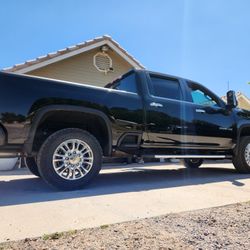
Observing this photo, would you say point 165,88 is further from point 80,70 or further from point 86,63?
point 86,63

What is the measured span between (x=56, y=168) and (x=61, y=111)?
0.78m

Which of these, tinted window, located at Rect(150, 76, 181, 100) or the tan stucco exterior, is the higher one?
the tan stucco exterior

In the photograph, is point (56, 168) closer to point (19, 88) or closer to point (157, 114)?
point (19, 88)

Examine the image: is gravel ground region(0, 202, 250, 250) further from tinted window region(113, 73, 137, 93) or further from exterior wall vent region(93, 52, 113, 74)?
exterior wall vent region(93, 52, 113, 74)

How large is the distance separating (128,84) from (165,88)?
0.73 m

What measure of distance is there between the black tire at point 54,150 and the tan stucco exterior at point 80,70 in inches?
272

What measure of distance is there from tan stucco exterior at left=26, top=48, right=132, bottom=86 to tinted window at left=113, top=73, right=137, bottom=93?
5.71 metres

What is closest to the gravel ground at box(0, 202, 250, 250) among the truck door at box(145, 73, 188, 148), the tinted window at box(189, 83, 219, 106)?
the truck door at box(145, 73, 188, 148)

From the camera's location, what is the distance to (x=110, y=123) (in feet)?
16.9

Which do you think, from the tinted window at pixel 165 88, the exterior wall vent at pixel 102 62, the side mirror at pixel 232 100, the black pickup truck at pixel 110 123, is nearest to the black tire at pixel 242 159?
the black pickup truck at pixel 110 123

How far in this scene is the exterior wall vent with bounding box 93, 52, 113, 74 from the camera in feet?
41.4

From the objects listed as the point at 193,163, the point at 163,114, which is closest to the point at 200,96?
the point at 163,114

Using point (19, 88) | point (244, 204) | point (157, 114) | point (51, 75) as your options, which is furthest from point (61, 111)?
point (51, 75)

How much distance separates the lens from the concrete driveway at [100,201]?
3.15 meters
